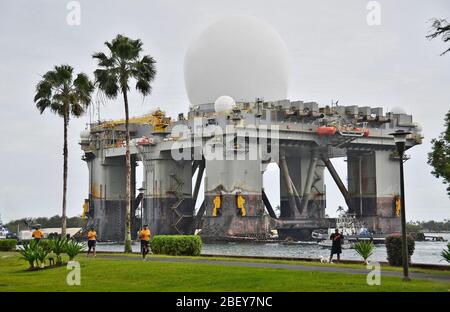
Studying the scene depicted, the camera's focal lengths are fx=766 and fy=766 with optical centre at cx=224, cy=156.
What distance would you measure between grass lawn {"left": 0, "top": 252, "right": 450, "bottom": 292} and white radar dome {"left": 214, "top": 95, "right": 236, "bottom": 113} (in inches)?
3064

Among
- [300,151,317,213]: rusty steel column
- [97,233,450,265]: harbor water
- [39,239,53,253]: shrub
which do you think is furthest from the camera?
[300,151,317,213]: rusty steel column

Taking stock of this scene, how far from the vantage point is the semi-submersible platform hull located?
112625 millimetres

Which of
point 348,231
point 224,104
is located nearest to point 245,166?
point 224,104

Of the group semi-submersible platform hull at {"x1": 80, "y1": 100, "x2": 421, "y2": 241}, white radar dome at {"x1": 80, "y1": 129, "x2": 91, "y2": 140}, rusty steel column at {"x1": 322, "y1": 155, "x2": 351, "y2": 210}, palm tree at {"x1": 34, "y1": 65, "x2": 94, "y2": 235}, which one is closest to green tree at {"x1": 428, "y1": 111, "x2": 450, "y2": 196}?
palm tree at {"x1": 34, "y1": 65, "x2": 94, "y2": 235}

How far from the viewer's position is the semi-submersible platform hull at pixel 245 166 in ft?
370

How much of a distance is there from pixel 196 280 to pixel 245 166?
8430 cm

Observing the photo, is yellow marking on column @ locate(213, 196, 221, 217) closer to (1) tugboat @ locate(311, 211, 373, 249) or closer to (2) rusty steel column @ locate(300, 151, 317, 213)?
(1) tugboat @ locate(311, 211, 373, 249)

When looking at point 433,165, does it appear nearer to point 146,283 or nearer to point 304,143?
point 146,283

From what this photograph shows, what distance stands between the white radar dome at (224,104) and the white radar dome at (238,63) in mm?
7737

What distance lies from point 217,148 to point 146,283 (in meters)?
83.0

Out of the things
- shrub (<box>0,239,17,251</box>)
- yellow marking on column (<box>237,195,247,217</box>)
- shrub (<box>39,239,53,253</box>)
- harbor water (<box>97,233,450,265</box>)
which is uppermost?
yellow marking on column (<box>237,195,247,217</box>)

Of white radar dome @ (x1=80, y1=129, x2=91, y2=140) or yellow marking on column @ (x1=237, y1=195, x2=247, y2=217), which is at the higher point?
white radar dome @ (x1=80, y1=129, x2=91, y2=140)

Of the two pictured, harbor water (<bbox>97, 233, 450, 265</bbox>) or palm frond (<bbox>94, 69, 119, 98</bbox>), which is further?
harbor water (<bbox>97, 233, 450, 265</bbox>)

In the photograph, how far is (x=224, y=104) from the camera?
114 metres
